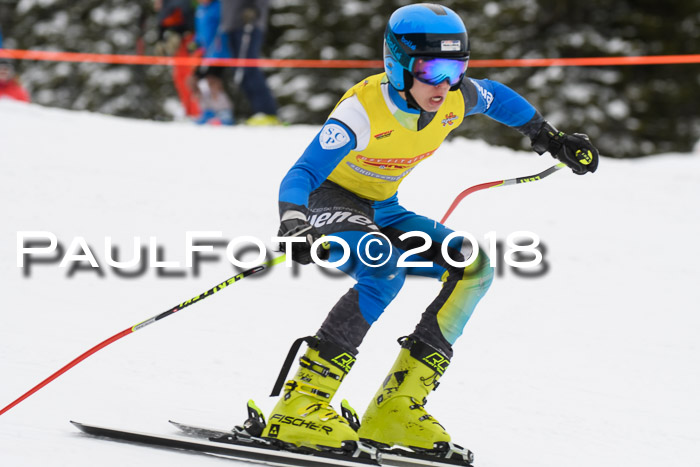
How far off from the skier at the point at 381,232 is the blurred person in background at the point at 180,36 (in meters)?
7.73

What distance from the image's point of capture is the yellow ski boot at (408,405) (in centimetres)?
337

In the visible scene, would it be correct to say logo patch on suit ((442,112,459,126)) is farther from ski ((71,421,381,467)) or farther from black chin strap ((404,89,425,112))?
ski ((71,421,381,467))

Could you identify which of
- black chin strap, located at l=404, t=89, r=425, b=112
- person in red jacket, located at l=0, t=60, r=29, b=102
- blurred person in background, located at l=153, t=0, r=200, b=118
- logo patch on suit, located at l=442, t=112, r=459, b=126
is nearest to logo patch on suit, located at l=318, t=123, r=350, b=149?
black chin strap, located at l=404, t=89, r=425, b=112

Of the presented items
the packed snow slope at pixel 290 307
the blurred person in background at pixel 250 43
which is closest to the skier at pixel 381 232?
the packed snow slope at pixel 290 307

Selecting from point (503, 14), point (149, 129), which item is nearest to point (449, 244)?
point (149, 129)

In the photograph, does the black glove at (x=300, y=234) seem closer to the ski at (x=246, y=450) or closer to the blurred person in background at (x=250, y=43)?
the ski at (x=246, y=450)

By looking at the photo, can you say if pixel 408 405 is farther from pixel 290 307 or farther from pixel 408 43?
pixel 290 307

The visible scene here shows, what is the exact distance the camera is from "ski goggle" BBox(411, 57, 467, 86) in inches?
130

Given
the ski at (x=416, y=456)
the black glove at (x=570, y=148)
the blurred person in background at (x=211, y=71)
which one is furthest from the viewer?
the blurred person in background at (x=211, y=71)

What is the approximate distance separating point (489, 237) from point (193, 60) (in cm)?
570

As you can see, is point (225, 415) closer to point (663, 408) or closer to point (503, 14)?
point (663, 408)

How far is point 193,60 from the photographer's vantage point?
1077 centimetres

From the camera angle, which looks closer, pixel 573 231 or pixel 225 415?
pixel 225 415

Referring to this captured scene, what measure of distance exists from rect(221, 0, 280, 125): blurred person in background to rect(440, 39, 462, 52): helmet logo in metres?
6.01
